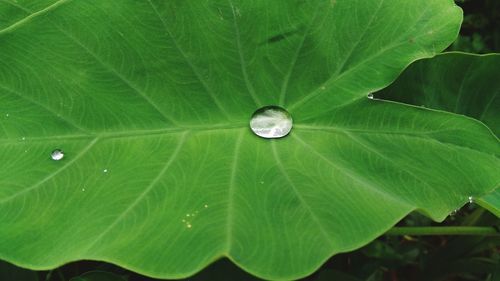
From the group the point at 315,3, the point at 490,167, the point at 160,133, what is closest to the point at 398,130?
the point at 490,167

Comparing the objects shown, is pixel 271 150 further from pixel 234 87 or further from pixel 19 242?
pixel 19 242

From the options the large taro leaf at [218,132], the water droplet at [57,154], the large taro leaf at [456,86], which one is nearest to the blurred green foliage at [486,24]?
the large taro leaf at [456,86]

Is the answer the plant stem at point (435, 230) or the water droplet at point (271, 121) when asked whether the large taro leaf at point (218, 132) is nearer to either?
the water droplet at point (271, 121)

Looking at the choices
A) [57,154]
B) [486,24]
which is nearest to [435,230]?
[57,154]

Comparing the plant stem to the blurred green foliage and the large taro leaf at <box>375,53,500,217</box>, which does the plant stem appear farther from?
the blurred green foliage

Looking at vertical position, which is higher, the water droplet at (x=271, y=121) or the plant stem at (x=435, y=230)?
the water droplet at (x=271, y=121)

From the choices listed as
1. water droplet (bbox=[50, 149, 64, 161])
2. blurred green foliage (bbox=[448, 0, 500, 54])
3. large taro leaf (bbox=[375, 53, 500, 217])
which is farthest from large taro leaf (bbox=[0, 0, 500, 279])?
blurred green foliage (bbox=[448, 0, 500, 54])

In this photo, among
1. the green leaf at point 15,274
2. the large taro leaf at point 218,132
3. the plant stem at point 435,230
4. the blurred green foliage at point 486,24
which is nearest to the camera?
the large taro leaf at point 218,132
